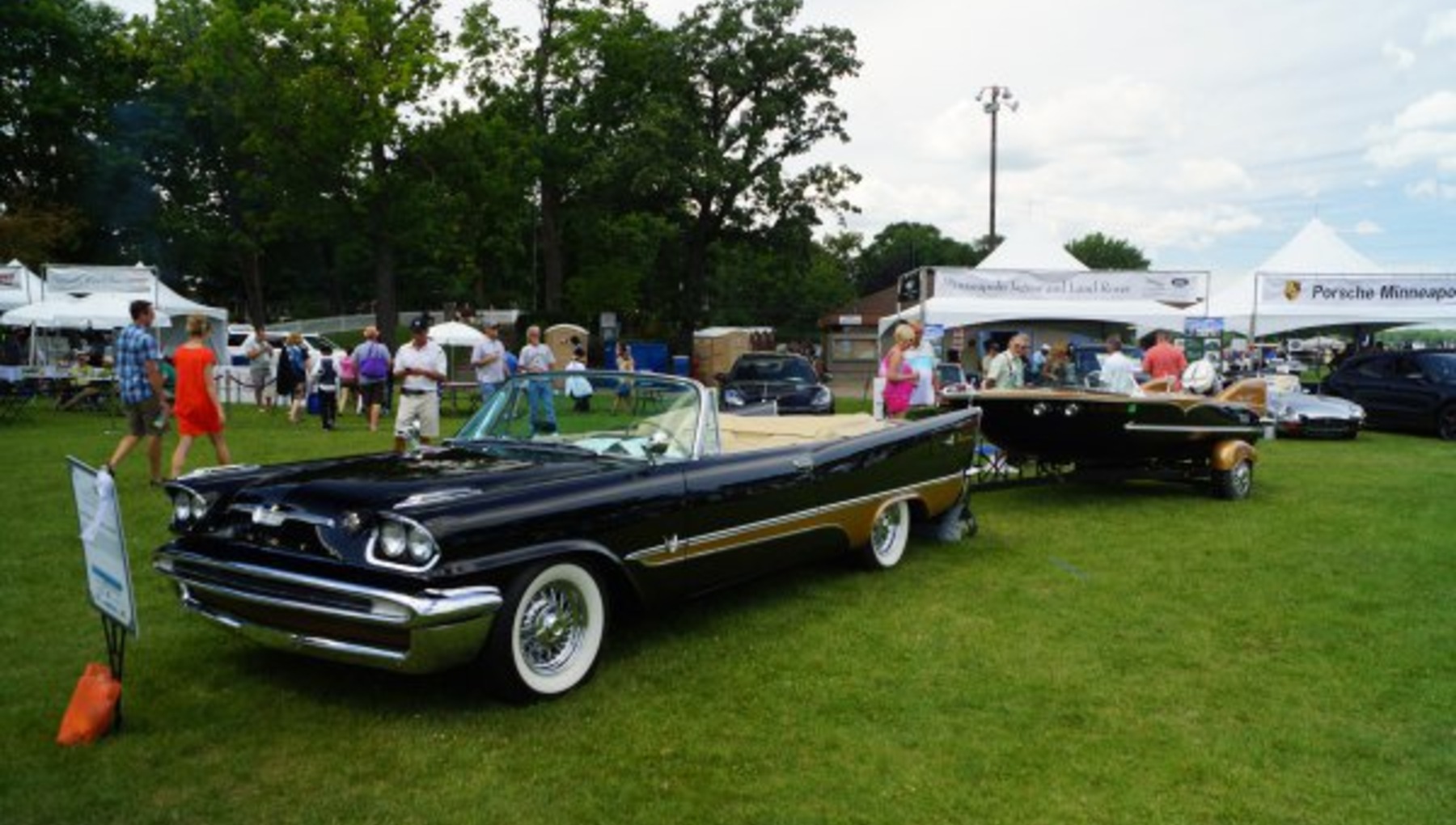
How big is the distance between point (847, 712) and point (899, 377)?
18.4 feet

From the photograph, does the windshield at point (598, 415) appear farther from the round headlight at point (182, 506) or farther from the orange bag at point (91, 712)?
the orange bag at point (91, 712)

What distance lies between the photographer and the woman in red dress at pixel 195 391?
8.48 metres

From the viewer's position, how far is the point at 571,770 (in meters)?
3.54

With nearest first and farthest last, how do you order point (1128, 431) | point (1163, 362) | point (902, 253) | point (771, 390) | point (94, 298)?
point (1128, 431) < point (1163, 362) < point (771, 390) < point (94, 298) < point (902, 253)

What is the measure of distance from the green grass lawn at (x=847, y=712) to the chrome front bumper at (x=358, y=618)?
35 centimetres

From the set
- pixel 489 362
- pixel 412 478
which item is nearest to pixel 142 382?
pixel 489 362

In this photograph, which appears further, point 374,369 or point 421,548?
point 374,369

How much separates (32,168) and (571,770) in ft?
158

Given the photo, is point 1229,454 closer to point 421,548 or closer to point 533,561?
point 533,561

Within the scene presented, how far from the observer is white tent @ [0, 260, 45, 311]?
69.3ft

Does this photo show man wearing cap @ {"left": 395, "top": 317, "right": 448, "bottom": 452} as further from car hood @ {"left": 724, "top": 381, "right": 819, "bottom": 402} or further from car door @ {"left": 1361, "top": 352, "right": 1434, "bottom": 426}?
car door @ {"left": 1361, "top": 352, "right": 1434, "bottom": 426}

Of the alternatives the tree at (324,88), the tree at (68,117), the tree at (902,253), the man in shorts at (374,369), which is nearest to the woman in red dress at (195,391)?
the man in shorts at (374,369)

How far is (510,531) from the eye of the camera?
3928 mm

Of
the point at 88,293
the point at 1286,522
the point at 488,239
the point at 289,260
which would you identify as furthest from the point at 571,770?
the point at 289,260
